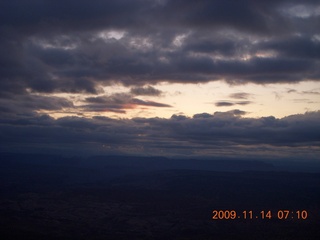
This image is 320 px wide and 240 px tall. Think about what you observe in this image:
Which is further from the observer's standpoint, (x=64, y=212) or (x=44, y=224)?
(x=64, y=212)

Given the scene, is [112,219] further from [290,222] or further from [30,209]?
[290,222]

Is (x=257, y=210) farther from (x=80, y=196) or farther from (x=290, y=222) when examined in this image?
(x=80, y=196)

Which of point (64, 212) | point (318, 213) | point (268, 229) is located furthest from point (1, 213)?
point (318, 213)

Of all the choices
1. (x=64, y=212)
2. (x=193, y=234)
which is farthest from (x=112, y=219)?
(x=193, y=234)

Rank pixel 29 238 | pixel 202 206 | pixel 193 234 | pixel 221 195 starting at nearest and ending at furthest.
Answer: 1. pixel 29 238
2. pixel 193 234
3. pixel 202 206
4. pixel 221 195

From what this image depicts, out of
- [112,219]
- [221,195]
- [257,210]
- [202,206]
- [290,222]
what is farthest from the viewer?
[221,195]
